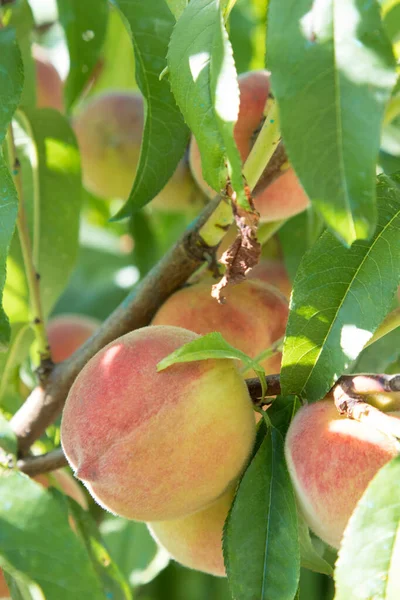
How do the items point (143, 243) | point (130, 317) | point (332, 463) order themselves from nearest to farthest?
point (332, 463) → point (130, 317) → point (143, 243)

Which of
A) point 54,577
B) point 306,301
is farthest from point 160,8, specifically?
point 54,577

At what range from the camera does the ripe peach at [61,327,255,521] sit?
69cm

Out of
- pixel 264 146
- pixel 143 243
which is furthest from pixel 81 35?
pixel 264 146

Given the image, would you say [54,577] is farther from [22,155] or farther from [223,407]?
[22,155]

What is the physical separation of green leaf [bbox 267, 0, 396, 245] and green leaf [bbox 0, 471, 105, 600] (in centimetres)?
29

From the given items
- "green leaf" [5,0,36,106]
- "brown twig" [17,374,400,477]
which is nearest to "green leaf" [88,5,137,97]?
"green leaf" [5,0,36,106]

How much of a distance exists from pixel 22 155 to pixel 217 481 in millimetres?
875

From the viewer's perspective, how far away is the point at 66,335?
4.63 feet

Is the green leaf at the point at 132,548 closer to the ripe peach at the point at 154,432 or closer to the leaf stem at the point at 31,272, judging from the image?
the leaf stem at the point at 31,272

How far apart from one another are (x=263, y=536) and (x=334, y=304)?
8.2 inches

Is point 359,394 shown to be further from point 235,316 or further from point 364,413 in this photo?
point 235,316

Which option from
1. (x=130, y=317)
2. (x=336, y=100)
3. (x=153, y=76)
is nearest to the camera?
(x=336, y=100)

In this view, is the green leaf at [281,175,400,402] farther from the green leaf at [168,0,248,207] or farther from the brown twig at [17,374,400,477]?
the green leaf at [168,0,248,207]

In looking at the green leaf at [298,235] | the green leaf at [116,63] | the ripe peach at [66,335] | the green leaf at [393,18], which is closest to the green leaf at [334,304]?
the green leaf at [298,235]
